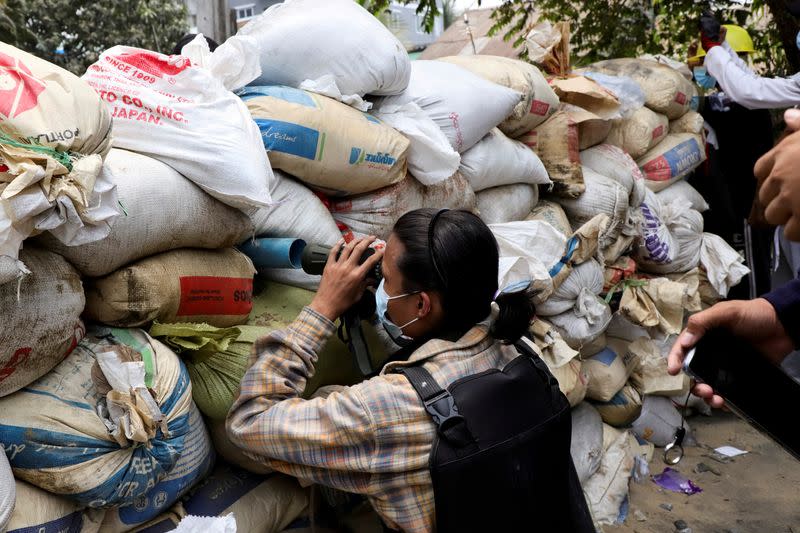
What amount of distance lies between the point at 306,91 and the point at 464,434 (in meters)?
1.21

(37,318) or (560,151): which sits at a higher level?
(37,318)

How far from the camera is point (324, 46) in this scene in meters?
2.14

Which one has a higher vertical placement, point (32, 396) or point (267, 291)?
point (32, 396)

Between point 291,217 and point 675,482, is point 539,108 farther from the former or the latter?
point 675,482

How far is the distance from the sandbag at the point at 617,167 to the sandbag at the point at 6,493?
2830 mm

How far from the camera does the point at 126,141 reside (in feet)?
5.45

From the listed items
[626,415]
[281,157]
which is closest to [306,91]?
[281,157]

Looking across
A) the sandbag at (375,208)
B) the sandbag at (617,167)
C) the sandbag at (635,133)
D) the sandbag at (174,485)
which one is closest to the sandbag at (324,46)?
the sandbag at (375,208)

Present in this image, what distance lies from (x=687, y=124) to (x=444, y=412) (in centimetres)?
349

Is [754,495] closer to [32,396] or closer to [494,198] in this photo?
[494,198]

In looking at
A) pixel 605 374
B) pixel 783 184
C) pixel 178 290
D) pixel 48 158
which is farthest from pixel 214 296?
pixel 605 374

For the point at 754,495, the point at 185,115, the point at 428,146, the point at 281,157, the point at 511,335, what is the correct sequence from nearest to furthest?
the point at 511,335, the point at 185,115, the point at 281,157, the point at 428,146, the point at 754,495

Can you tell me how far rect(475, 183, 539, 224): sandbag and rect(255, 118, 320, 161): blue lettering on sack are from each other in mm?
1009

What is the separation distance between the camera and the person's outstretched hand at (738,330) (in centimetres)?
166
